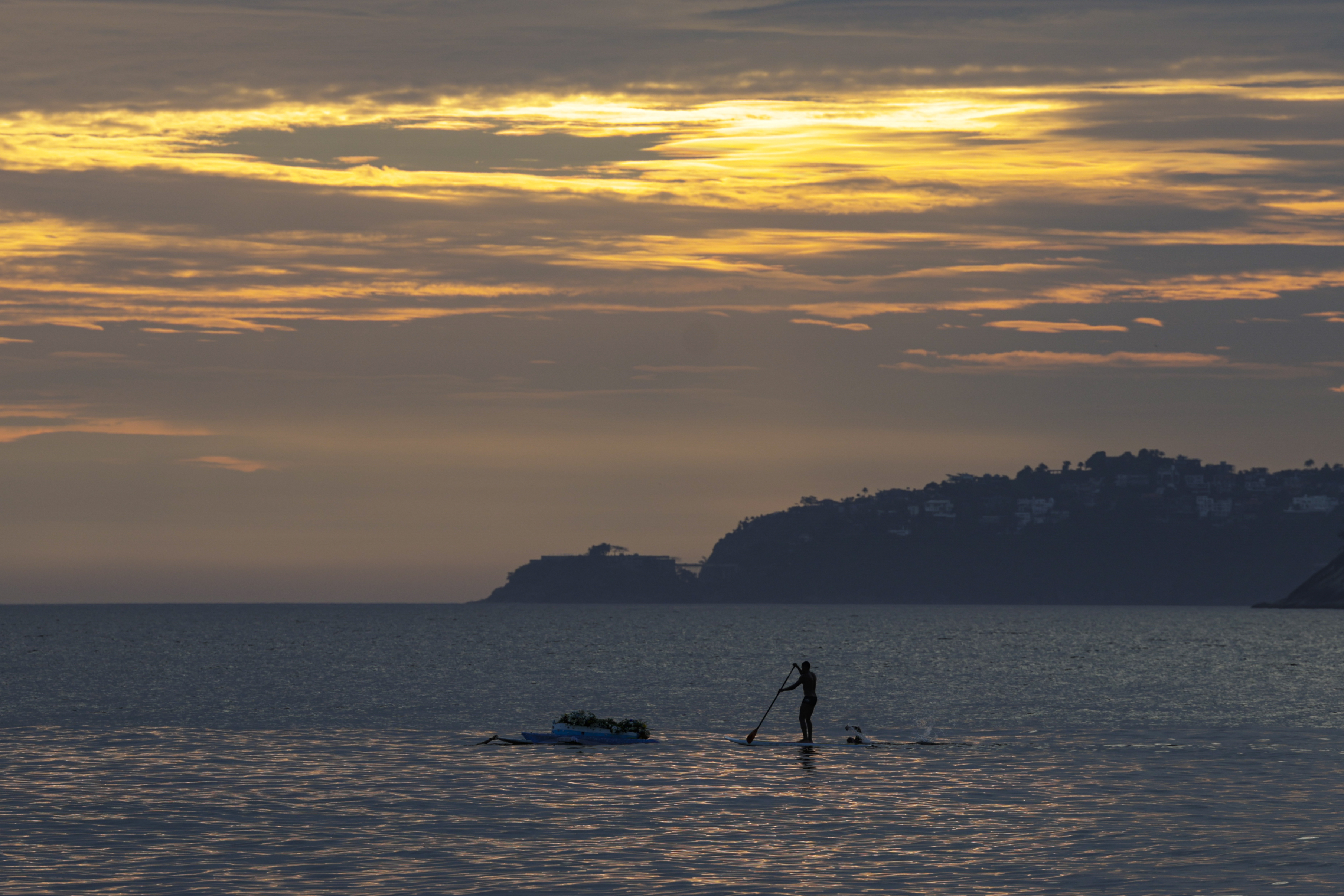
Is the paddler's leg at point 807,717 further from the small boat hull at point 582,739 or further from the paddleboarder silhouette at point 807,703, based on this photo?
the small boat hull at point 582,739

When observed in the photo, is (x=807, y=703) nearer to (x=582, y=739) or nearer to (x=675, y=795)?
(x=582, y=739)

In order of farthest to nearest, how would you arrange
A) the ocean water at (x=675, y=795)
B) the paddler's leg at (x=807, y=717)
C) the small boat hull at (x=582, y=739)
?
1. the paddler's leg at (x=807, y=717)
2. the small boat hull at (x=582, y=739)
3. the ocean water at (x=675, y=795)

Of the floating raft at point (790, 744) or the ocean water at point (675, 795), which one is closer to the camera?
the ocean water at point (675, 795)

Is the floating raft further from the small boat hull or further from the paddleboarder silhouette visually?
the small boat hull

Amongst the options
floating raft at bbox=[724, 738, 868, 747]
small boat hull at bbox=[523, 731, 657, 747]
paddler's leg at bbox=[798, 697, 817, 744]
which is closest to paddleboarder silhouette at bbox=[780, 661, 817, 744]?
paddler's leg at bbox=[798, 697, 817, 744]

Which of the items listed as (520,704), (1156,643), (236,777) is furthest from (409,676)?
(1156,643)

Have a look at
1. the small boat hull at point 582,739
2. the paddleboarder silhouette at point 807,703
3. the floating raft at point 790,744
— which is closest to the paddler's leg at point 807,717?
the paddleboarder silhouette at point 807,703

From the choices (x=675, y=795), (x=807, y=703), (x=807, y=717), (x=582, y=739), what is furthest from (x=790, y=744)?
(x=675, y=795)

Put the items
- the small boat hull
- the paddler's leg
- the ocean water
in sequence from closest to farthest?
1. the ocean water
2. the small boat hull
3. the paddler's leg

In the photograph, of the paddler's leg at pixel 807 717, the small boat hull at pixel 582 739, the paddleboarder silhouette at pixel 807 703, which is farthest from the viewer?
the paddler's leg at pixel 807 717

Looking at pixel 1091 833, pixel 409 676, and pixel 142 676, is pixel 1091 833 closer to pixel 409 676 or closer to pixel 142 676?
pixel 409 676

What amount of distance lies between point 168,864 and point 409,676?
82.1 m

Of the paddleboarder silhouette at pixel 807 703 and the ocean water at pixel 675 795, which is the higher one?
the paddleboarder silhouette at pixel 807 703

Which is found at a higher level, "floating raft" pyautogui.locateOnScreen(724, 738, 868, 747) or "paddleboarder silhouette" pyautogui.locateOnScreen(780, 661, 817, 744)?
"paddleboarder silhouette" pyautogui.locateOnScreen(780, 661, 817, 744)
